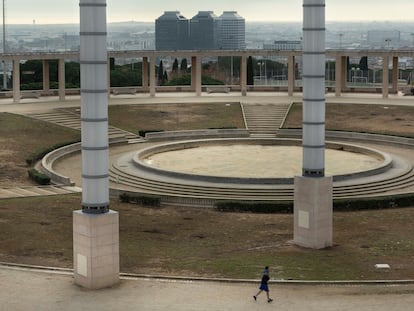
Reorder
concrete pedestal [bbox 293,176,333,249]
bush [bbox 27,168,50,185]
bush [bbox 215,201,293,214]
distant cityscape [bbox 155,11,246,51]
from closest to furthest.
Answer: concrete pedestal [bbox 293,176,333,249] → bush [bbox 215,201,293,214] → bush [bbox 27,168,50,185] → distant cityscape [bbox 155,11,246,51]

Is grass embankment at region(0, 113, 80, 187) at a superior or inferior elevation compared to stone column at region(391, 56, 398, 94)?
inferior

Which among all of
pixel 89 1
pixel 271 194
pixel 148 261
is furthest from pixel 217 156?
pixel 89 1

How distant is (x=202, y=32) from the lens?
181875 mm

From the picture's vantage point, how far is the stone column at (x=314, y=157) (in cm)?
2891

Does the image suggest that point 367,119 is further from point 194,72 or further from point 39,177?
point 39,177

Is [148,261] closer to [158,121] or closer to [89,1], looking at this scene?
[89,1]

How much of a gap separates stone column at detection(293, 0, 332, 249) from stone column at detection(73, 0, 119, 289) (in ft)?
28.5

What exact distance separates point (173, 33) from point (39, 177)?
13136cm

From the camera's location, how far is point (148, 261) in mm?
26438

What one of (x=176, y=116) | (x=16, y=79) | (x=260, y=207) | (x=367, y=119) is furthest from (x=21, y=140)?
(x=367, y=119)

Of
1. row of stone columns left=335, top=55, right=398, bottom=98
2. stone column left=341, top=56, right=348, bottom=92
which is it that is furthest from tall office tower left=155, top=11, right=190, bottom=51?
A: row of stone columns left=335, top=55, right=398, bottom=98

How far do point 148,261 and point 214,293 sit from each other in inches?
184

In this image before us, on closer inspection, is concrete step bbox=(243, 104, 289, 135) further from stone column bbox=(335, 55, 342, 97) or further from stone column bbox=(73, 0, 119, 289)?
stone column bbox=(73, 0, 119, 289)

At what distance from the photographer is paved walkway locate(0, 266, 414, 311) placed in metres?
21.2
